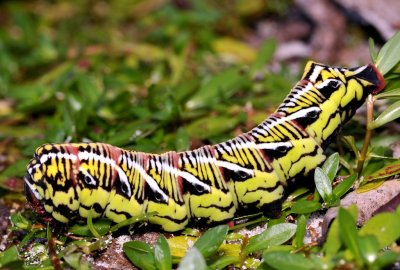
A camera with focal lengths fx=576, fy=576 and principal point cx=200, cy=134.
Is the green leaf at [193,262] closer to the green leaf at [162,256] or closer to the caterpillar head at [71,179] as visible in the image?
the green leaf at [162,256]

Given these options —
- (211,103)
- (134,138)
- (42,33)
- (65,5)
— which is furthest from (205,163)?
(65,5)

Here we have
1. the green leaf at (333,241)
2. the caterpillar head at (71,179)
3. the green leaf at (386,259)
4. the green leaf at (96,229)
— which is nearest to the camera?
the green leaf at (386,259)

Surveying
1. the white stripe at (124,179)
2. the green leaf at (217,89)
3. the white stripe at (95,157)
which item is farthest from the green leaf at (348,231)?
the green leaf at (217,89)

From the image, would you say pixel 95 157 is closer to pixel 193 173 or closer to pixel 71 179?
pixel 71 179

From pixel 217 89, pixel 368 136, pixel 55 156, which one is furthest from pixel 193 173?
pixel 217 89

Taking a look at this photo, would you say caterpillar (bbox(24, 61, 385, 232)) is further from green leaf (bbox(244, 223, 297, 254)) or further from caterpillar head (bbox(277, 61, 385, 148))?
green leaf (bbox(244, 223, 297, 254))

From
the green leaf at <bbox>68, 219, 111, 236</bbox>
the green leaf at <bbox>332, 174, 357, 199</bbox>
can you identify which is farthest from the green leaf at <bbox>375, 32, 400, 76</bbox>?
the green leaf at <bbox>68, 219, 111, 236</bbox>

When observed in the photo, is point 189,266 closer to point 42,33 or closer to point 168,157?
point 168,157
